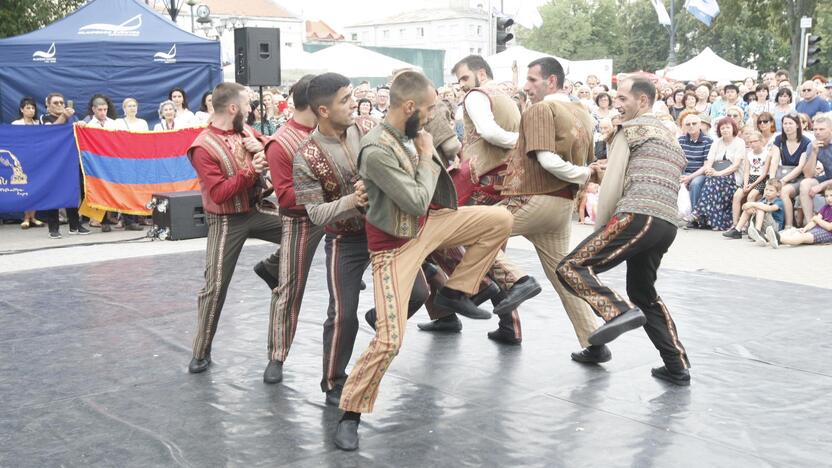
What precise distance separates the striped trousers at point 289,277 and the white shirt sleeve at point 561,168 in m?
1.27

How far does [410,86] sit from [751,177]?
26.5ft

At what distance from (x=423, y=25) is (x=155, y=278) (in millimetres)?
108944

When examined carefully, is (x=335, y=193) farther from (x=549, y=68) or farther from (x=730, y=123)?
Result: (x=730, y=123)

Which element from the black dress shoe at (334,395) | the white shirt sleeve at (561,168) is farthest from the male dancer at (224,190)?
the white shirt sleeve at (561,168)

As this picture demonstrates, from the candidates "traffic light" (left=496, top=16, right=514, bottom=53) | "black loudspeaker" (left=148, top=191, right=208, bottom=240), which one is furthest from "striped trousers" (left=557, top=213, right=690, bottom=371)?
"traffic light" (left=496, top=16, right=514, bottom=53)

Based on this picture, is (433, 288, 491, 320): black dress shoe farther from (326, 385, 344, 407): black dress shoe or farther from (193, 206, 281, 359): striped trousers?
(193, 206, 281, 359): striped trousers

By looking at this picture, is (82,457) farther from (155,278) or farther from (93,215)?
(93,215)

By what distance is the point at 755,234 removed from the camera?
33.2 feet

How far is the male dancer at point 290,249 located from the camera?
4.82 m

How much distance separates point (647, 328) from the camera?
4.92m

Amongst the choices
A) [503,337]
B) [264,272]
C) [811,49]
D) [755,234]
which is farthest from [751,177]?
[811,49]

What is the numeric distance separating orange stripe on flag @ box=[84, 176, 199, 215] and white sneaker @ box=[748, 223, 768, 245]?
23.5 ft

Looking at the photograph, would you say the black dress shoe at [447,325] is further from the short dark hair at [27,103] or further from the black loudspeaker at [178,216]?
the short dark hair at [27,103]

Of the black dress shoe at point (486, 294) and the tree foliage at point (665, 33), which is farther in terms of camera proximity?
the tree foliage at point (665, 33)
